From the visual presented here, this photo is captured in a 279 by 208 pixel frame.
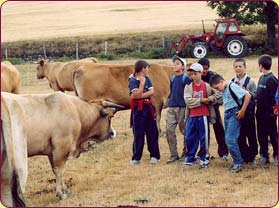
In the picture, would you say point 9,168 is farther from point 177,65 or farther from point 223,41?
point 223,41

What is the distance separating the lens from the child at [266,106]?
8.95 metres

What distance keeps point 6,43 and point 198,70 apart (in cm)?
→ 2749

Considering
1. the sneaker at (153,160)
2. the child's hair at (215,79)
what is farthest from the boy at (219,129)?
the sneaker at (153,160)

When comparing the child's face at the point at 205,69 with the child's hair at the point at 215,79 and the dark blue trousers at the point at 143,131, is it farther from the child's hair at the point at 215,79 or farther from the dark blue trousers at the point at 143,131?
the dark blue trousers at the point at 143,131

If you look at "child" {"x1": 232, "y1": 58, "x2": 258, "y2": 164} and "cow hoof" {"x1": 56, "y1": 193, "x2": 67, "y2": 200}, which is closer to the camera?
"cow hoof" {"x1": 56, "y1": 193, "x2": 67, "y2": 200}

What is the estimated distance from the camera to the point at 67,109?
8086 mm

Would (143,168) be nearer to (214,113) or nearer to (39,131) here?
(214,113)

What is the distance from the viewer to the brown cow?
38.1 ft

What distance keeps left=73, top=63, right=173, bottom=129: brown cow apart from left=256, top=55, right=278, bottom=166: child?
2818 mm

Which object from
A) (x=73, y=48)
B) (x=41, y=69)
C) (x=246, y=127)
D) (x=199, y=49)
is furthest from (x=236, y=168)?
(x=73, y=48)

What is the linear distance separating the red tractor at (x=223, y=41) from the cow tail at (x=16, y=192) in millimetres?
21986

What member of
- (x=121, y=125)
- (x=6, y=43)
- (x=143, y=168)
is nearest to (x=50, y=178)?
(x=143, y=168)

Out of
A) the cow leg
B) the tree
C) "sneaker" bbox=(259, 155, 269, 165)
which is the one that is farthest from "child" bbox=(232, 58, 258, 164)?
the tree

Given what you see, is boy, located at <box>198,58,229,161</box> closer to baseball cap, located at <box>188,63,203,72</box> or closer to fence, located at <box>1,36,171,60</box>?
baseball cap, located at <box>188,63,203,72</box>
